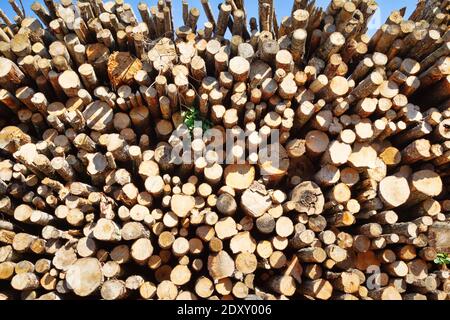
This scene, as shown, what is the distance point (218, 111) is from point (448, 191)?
257 cm

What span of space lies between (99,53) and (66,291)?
2364 mm

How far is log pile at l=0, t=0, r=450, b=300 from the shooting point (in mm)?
2920

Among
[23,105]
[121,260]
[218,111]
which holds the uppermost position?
[23,105]

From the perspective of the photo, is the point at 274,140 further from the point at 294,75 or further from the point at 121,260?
the point at 121,260

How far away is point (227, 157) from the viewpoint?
3.16m

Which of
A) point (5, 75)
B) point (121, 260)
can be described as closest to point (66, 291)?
point (121, 260)

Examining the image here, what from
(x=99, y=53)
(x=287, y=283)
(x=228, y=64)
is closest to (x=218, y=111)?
(x=228, y=64)

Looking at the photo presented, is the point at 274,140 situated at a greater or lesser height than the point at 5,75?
lesser

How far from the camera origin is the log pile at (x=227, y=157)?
2920mm

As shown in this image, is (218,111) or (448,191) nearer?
(218,111)

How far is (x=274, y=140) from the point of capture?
127 inches
